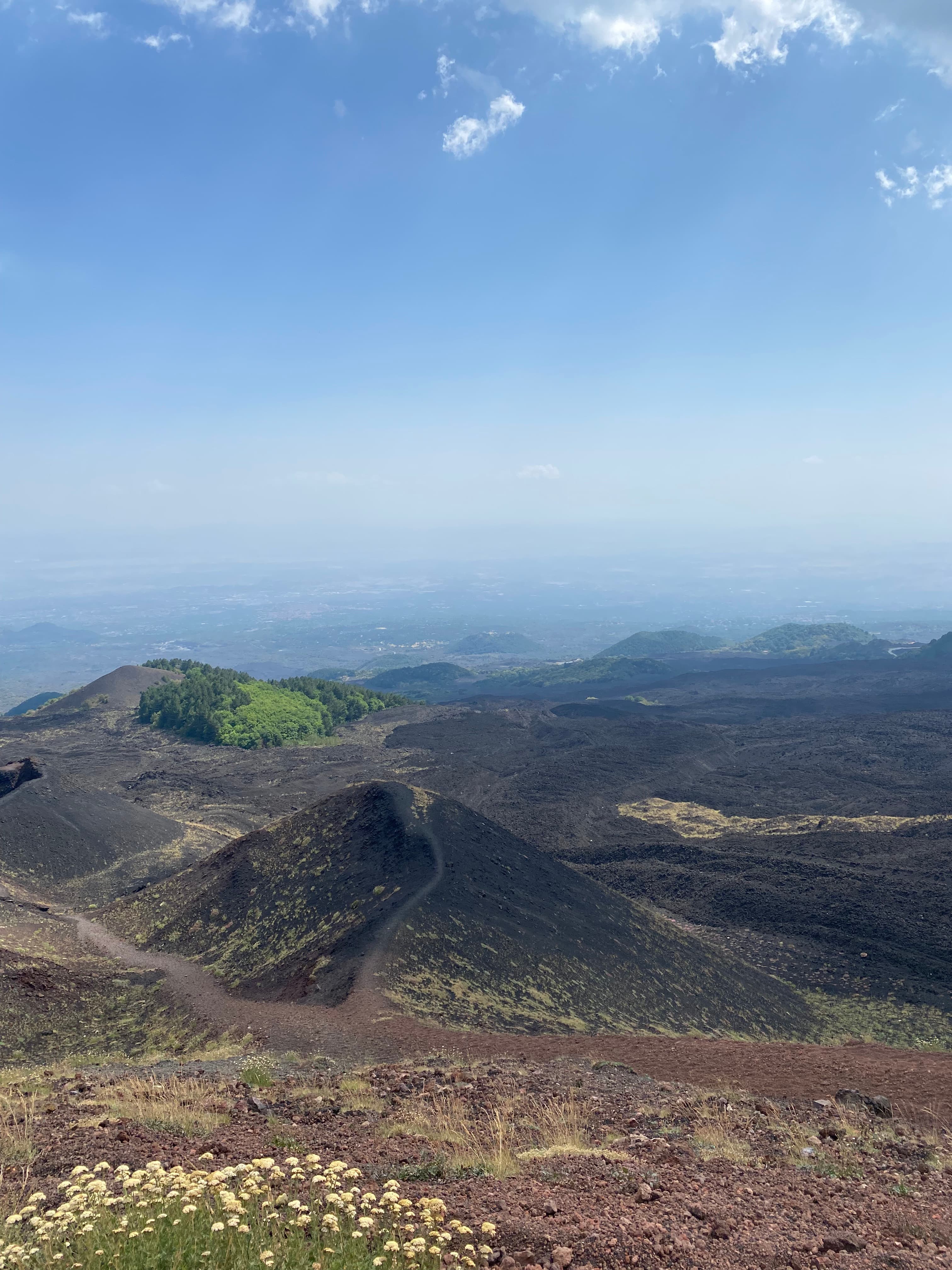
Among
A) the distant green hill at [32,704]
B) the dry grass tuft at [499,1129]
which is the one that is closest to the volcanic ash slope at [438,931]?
the dry grass tuft at [499,1129]

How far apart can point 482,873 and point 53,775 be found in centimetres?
3211

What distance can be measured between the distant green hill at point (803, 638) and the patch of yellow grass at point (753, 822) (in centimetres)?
9723

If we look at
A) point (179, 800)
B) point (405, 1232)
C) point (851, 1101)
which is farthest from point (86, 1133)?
point (179, 800)

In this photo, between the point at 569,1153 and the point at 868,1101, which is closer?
the point at 569,1153

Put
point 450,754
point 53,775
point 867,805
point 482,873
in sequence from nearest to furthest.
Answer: point 482,873 → point 53,775 → point 867,805 → point 450,754

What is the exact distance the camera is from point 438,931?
21516 millimetres

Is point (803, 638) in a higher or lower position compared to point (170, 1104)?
lower

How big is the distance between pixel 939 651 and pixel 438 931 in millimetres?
107509

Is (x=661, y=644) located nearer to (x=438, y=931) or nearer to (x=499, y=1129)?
(x=438, y=931)

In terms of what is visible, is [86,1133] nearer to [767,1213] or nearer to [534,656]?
[767,1213]

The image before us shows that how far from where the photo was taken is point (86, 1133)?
26.0ft

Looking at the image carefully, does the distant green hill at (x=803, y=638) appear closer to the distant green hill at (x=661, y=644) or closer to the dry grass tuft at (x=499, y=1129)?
the distant green hill at (x=661, y=644)

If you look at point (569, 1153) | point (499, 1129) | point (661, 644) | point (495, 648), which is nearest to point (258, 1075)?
point (499, 1129)

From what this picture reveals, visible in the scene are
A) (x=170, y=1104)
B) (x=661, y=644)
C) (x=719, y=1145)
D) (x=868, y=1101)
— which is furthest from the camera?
(x=661, y=644)
